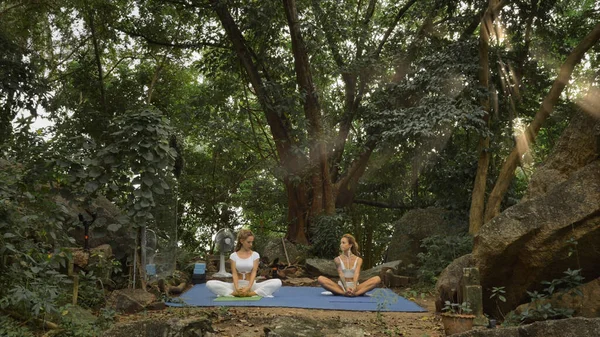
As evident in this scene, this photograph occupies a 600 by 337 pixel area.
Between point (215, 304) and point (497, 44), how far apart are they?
7540mm

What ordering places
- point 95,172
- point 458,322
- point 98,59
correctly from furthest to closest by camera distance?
point 98,59 < point 95,172 < point 458,322

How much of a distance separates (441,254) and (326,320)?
489 centimetres

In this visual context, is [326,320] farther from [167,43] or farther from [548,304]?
[167,43]

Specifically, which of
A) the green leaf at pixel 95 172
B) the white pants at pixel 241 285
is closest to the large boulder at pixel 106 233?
the green leaf at pixel 95 172

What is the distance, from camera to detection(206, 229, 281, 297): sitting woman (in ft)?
23.8

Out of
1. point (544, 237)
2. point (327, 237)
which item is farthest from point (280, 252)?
point (544, 237)

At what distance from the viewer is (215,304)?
21.7 feet

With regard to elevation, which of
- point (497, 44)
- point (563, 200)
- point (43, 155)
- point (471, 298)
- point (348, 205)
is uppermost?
point (497, 44)

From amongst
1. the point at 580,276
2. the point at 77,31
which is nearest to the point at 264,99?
the point at 77,31

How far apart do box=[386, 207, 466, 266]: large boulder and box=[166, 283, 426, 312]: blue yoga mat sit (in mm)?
3751

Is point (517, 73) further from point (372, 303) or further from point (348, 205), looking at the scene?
point (372, 303)

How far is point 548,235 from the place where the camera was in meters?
4.90

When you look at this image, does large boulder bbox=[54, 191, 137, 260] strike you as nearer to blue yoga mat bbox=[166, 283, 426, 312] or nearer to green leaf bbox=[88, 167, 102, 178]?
green leaf bbox=[88, 167, 102, 178]

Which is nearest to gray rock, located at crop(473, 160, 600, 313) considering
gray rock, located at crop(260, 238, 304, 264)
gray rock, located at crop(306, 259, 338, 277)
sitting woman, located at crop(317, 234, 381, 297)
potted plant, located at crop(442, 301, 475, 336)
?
potted plant, located at crop(442, 301, 475, 336)
